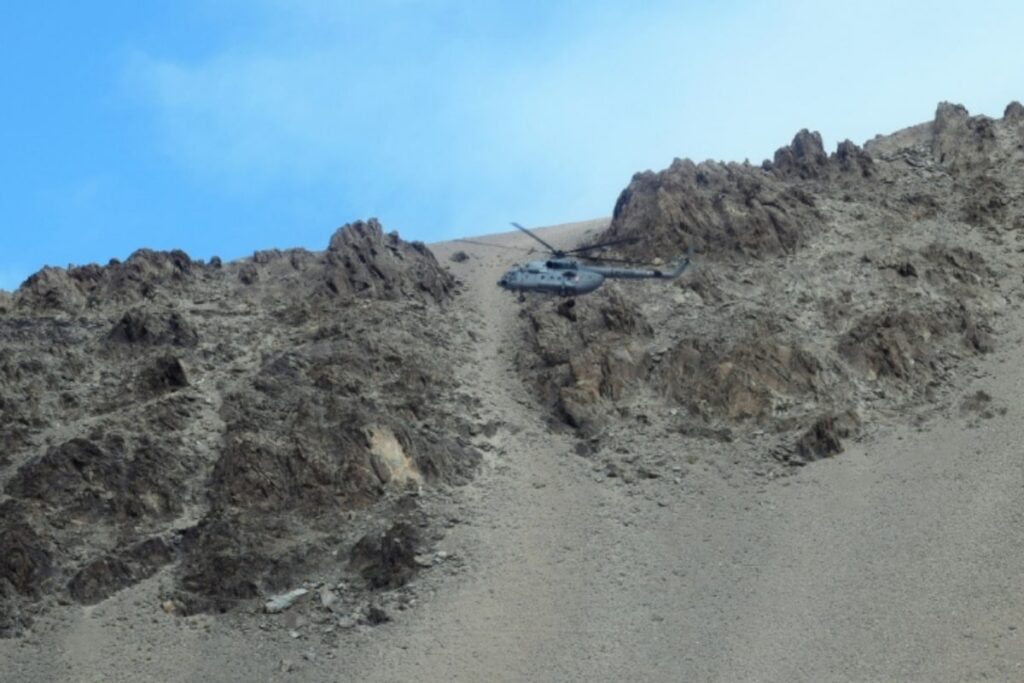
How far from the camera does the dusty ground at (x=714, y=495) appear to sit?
44500mm

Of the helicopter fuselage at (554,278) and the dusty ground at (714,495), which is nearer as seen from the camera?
the dusty ground at (714,495)

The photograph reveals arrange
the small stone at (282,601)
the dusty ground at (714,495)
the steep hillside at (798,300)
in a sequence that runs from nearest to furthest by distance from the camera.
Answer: the dusty ground at (714,495)
the small stone at (282,601)
the steep hillside at (798,300)

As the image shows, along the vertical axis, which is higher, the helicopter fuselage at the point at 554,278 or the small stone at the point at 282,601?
the helicopter fuselage at the point at 554,278

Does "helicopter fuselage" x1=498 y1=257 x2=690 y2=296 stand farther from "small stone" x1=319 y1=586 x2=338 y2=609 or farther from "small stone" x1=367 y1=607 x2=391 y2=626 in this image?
"small stone" x1=367 y1=607 x2=391 y2=626

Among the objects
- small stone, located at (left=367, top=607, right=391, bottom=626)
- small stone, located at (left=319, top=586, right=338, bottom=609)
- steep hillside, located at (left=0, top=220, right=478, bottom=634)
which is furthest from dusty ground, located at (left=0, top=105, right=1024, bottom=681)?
steep hillside, located at (left=0, top=220, right=478, bottom=634)

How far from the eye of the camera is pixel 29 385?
59156 millimetres

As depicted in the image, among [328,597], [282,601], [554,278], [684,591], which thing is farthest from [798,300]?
[282,601]

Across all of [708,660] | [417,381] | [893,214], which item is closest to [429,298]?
[417,381]

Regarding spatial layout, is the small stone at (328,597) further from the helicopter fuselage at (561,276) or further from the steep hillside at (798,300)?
the helicopter fuselage at (561,276)

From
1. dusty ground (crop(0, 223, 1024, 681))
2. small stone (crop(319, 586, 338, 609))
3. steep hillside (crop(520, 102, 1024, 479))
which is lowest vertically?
dusty ground (crop(0, 223, 1024, 681))

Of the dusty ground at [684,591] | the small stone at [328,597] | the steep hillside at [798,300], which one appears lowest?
the dusty ground at [684,591]

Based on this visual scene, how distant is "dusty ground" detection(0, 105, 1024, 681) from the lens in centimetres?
4450

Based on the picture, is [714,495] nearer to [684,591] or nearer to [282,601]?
[684,591]

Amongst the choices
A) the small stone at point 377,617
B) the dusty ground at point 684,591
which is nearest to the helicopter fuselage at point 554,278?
the dusty ground at point 684,591
